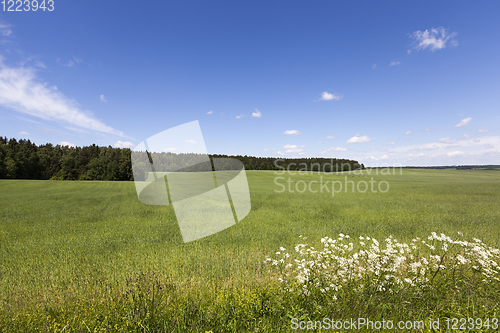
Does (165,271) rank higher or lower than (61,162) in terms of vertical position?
lower

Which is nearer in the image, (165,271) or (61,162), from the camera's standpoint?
(165,271)

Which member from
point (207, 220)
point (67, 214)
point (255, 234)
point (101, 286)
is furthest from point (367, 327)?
point (67, 214)

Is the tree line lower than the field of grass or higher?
higher

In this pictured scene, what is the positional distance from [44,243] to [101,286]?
288 inches

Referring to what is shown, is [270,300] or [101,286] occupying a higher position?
[270,300]

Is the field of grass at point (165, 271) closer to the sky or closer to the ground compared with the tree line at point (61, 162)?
closer to the ground

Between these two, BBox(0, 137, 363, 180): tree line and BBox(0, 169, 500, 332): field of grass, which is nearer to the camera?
BBox(0, 169, 500, 332): field of grass

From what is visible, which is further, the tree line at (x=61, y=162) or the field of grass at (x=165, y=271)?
the tree line at (x=61, y=162)

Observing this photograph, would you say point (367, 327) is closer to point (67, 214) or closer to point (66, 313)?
point (66, 313)

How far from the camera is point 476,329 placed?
3191 mm

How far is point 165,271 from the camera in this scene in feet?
Result: 20.0

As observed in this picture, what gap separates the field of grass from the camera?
3.62 metres

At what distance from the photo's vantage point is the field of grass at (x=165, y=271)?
362 centimetres

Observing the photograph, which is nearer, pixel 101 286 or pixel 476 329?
pixel 476 329
